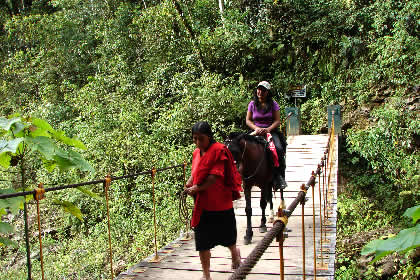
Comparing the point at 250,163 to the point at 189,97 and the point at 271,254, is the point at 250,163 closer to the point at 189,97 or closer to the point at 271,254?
the point at 271,254

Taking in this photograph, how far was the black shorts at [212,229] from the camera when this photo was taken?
10.4 ft

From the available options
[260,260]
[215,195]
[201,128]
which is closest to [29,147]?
[201,128]

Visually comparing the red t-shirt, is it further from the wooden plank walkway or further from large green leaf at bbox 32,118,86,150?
large green leaf at bbox 32,118,86,150

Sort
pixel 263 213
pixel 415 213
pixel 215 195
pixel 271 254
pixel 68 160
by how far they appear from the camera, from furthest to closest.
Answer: pixel 263 213
pixel 271 254
pixel 215 195
pixel 68 160
pixel 415 213

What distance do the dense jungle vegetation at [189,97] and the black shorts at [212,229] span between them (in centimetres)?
455

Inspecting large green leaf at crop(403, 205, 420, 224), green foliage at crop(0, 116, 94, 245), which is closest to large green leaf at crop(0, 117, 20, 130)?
green foliage at crop(0, 116, 94, 245)

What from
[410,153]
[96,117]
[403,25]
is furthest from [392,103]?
[96,117]

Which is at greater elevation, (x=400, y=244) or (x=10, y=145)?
(x=10, y=145)

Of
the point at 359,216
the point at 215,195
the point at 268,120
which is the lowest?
the point at 359,216

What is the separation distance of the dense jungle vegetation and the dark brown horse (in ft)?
11.1

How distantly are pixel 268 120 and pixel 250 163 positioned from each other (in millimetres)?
830

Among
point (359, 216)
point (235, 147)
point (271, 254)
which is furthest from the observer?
point (359, 216)

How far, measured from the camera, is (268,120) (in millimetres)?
5109

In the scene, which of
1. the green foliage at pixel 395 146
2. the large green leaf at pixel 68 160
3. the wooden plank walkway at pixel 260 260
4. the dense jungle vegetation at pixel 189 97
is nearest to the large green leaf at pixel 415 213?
the large green leaf at pixel 68 160
